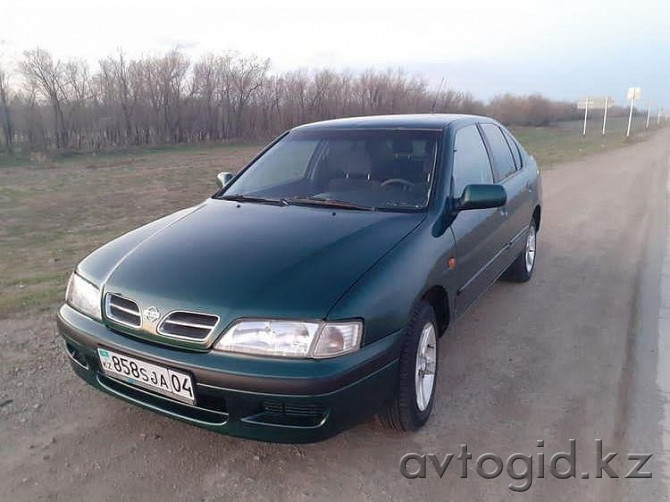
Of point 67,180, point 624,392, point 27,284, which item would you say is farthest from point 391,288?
point 67,180

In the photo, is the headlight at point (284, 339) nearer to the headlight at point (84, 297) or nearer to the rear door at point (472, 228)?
the headlight at point (84, 297)

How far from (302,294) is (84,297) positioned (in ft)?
4.02

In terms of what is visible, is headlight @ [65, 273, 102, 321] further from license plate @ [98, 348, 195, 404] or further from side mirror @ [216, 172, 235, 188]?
side mirror @ [216, 172, 235, 188]

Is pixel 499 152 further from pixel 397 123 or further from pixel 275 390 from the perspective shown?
pixel 275 390

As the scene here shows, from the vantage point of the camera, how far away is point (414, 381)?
2.66m

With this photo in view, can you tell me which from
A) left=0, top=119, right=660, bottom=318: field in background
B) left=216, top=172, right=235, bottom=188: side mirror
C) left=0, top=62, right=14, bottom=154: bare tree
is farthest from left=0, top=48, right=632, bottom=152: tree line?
left=216, top=172, right=235, bottom=188: side mirror

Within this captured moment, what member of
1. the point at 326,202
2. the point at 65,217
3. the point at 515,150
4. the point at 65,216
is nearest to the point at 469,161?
the point at 326,202

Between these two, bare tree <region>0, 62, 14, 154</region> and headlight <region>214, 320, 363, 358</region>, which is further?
bare tree <region>0, 62, 14, 154</region>

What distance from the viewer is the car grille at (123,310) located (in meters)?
2.42

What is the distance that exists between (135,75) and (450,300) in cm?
4364

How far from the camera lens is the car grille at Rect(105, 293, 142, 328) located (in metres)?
2.42

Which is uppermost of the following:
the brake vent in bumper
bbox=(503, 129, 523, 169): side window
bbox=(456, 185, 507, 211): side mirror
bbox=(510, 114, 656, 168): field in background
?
bbox=(503, 129, 523, 169): side window

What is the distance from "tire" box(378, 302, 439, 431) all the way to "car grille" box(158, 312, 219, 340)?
0.94 m

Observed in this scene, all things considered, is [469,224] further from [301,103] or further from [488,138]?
[301,103]
